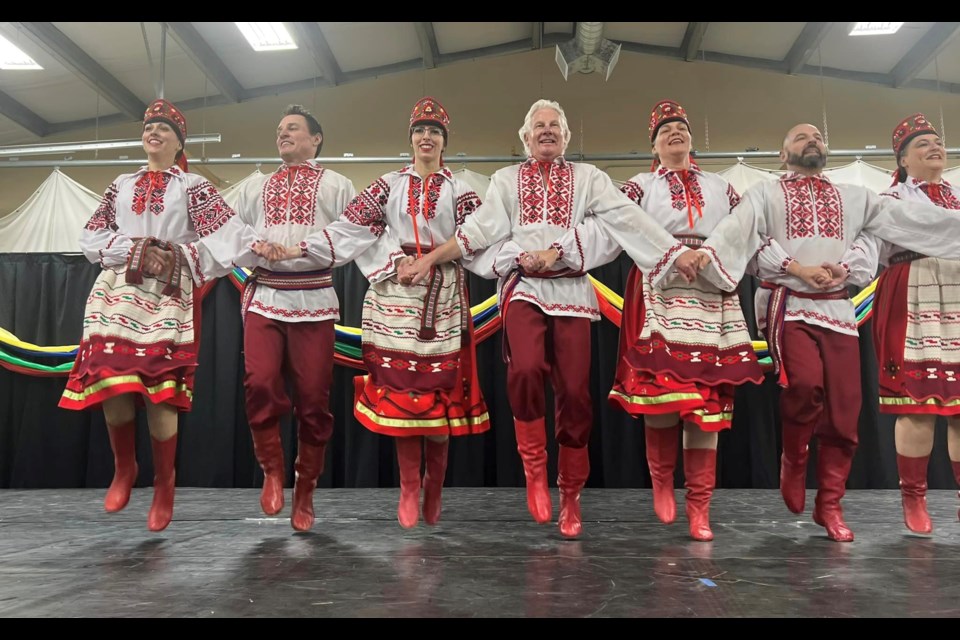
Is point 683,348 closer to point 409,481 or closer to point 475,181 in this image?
point 409,481

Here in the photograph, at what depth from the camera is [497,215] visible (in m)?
2.58

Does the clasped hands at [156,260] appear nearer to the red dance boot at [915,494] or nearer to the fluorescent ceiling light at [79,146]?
the red dance boot at [915,494]

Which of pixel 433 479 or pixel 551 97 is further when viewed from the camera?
pixel 551 97

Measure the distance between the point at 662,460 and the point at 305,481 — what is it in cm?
130

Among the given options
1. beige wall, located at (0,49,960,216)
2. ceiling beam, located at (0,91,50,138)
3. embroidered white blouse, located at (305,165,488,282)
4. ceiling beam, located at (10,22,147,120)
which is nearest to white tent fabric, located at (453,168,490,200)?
beige wall, located at (0,49,960,216)

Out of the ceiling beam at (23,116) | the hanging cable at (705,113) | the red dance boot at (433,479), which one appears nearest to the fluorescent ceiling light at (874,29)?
the hanging cable at (705,113)

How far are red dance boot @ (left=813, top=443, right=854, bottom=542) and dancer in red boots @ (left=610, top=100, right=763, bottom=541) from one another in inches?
14.7

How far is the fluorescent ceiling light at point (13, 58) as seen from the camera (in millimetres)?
5516

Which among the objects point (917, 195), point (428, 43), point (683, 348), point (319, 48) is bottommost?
point (683, 348)

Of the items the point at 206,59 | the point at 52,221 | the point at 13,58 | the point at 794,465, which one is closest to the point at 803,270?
the point at 794,465

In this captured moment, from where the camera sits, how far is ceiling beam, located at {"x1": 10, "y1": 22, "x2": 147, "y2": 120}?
207 inches

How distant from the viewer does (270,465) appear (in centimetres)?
265
